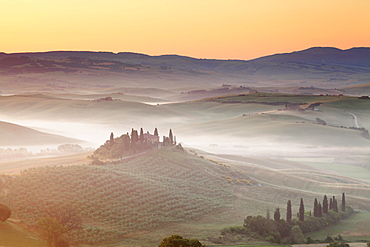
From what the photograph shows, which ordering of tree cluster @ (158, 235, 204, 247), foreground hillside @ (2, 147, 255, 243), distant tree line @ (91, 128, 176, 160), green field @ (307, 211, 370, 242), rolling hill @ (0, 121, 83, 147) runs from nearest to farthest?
1. tree cluster @ (158, 235, 204, 247)
2. foreground hillside @ (2, 147, 255, 243)
3. green field @ (307, 211, 370, 242)
4. distant tree line @ (91, 128, 176, 160)
5. rolling hill @ (0, 121, 83, 147)

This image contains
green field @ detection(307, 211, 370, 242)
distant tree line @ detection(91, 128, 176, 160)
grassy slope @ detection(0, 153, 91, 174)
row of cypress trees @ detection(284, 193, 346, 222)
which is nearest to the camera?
green field @ detection(307, 211, 370, 242)

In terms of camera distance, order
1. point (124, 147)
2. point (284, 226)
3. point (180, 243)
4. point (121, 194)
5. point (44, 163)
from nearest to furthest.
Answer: point (180, 243) < point (284, 226) < point (121, 194) < point (44, 163) < point (124, 147)

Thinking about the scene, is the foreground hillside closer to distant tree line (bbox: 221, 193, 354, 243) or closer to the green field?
distant tree line (bbox: 221, 193, 354, 243)

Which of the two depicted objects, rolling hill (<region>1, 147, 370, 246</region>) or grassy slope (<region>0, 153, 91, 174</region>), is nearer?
rolling hill (<region>1, 147, 370, 246</region>)

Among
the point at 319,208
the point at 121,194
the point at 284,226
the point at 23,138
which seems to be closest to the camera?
the point at 284,226

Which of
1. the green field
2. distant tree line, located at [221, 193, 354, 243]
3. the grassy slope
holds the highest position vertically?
the grassy slope

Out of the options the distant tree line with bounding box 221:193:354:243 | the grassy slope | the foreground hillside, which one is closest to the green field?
the distant tree line with bounding box 221:193:354:243

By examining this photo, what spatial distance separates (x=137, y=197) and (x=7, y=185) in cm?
1551

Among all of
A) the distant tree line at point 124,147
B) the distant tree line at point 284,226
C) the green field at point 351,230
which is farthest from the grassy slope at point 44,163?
the green field at point 351,230

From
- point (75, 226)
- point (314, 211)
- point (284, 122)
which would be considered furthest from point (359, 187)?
point (284, 122)

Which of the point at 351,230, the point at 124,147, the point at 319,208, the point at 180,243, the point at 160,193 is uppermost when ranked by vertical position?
the point at 124,147

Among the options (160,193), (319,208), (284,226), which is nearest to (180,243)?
(284,226)

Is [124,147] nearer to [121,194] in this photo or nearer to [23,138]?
[121,194]

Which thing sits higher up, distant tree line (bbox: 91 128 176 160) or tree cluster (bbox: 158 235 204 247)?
distant tree line (bbox: 91 128 176 160)
